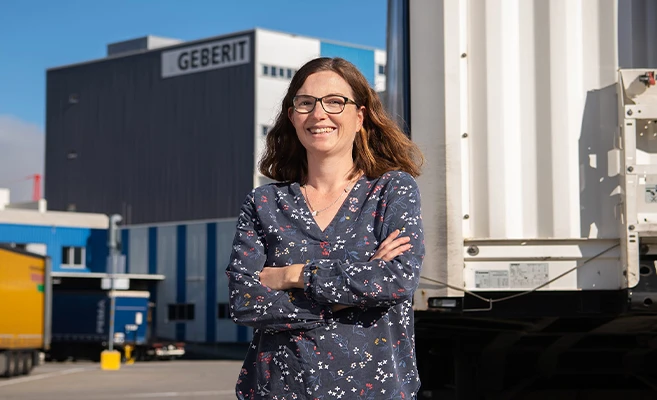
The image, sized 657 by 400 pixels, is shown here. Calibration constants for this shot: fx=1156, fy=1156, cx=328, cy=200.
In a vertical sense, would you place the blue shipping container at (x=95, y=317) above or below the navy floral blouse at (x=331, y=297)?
below

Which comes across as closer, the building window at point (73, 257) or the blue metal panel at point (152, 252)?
the building window at point (73, 257)

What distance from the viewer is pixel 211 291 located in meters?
55.2

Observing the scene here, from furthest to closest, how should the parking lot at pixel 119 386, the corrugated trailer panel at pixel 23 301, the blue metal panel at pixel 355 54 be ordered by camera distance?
the blue metal panel at pixel 355 54 < the corrugated trailer panel at pixel 23 301 < the parking lot at pixel 119 386

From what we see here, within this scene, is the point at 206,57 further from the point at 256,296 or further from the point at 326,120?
the point at 256,296

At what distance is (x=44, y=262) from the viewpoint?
101ft

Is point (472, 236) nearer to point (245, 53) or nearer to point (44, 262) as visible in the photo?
point (44, 262)

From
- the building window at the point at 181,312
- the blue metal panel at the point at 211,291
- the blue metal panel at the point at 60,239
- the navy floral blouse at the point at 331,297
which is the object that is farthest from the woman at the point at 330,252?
the building window at the point at 181,312

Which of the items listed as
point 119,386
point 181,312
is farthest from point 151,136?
point 119,386

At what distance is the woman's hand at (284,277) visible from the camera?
3445 millimetres

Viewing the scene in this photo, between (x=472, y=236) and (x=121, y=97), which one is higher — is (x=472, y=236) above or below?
below

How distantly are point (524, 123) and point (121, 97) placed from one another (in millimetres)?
59058

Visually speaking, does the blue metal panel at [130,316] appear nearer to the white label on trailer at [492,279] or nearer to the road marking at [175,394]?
the road marking at [175,394]

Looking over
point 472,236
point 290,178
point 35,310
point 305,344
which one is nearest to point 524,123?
point 472,236

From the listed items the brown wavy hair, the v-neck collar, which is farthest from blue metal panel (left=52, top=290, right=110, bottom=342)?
the v-neck collar
